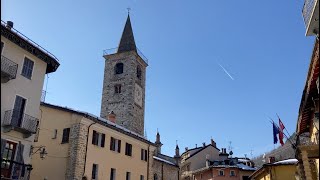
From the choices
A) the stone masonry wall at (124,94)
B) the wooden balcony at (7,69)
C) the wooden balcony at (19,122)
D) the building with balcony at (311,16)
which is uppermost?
the stone masonry wall at (124,94)

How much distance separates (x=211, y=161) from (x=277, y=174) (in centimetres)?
3144

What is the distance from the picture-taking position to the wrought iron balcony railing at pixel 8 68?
65.3ft

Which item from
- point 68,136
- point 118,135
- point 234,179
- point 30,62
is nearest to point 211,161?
point 234,179

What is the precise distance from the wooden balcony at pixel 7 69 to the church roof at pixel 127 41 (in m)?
44.6

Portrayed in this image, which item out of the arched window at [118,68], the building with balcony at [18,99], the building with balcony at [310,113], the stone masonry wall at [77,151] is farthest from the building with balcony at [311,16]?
the arched window at [118,68]

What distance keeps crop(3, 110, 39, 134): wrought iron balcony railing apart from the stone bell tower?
35.5m

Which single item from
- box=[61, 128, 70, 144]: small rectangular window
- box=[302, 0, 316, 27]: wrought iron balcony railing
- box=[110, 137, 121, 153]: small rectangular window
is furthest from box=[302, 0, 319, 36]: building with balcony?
box=[110, 137, 121, 153]: small rectangular window

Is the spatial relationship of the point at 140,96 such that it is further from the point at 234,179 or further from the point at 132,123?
the point at 234,179

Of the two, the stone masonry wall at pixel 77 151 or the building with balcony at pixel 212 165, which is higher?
the building with balcony at pixel 212 165

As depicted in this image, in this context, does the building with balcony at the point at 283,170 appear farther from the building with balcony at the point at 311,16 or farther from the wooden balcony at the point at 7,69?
the wooden balcony at the point at 7,69

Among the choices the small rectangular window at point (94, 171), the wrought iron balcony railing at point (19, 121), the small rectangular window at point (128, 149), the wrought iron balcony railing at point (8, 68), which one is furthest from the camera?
the small rectangular window at point (128, 149)

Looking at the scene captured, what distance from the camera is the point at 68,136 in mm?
28281

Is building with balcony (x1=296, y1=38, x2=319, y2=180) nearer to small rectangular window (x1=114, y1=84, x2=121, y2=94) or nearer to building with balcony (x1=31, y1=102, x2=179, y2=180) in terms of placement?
building with balcony (x1=31, y1=102, x2=179, y2=180)

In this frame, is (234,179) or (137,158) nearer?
(137,158)
